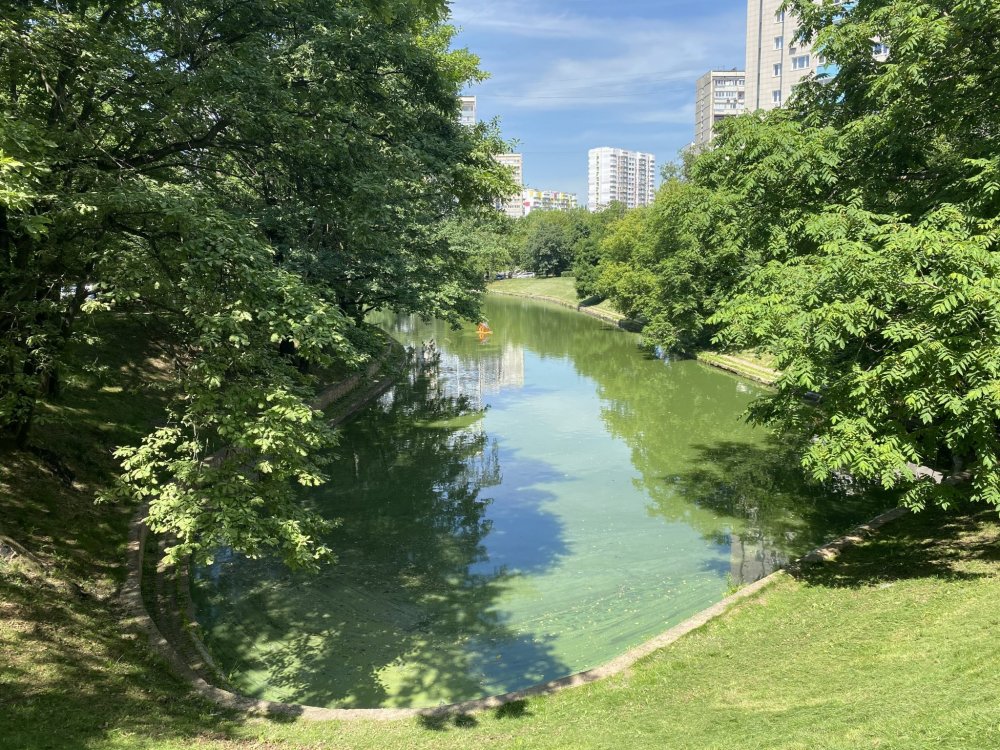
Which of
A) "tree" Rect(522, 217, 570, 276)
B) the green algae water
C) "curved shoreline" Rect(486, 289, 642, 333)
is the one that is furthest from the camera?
"tree" Rect(522, 217, 570, 276)

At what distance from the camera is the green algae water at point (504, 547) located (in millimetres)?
10586

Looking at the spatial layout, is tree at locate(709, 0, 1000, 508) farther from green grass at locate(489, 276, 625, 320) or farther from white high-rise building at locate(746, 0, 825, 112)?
green grass at locate(489, 276, 625, 320)

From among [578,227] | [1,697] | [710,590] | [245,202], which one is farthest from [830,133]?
[578,227]

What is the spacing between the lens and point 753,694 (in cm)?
800

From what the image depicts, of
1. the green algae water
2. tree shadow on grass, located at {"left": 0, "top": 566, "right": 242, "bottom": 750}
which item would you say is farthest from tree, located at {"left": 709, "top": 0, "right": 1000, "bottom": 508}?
tree shadow on grass, located at {"left": 0, "top": 566, "right": 242, "bottom": 750}

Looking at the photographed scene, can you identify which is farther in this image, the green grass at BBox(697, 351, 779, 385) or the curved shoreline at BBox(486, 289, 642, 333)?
the curved shoreline at BBox(486, 289, 642, 333)

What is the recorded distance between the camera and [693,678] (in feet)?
28.8

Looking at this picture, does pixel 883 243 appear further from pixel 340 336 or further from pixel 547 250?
pixel 547 250

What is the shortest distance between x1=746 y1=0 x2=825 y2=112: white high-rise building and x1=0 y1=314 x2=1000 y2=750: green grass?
190 ft

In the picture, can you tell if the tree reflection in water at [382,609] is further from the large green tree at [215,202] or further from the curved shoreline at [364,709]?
the large green tree at [215,202]

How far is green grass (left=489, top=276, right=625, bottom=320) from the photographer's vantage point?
78.4m

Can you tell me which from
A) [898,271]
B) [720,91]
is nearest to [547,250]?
[720,91]

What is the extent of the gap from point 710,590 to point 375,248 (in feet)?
38.8

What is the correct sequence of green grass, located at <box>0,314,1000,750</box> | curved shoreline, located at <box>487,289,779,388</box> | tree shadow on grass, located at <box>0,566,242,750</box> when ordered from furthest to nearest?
curved shoreline, located at <box>487,289,779,388</box> → tree shadow on grass, located at <box>0,566,242,750</box> → green grass, located at <box>0,314,1000,750</box>
